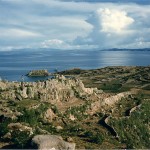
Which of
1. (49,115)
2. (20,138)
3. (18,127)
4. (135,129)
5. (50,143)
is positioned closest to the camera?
(50,143)

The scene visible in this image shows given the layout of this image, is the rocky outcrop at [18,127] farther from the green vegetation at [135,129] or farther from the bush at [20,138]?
the green vegetation at [135,129]

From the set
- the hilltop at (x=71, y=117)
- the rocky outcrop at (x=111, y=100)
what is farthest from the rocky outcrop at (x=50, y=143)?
the rocky outcrop at (x=111, y=100)

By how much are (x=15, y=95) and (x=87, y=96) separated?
49.1ft

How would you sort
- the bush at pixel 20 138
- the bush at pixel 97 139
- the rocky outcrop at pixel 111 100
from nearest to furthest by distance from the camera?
the bush at pixel 20 138 < the bush at pixel 97 139 < the rocky outcrop at pixel 111 100

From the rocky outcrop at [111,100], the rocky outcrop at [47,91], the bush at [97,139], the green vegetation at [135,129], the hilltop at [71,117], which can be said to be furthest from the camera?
the rocky outcrop at [111,100]

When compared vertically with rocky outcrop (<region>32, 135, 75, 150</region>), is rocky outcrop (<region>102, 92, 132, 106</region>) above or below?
below

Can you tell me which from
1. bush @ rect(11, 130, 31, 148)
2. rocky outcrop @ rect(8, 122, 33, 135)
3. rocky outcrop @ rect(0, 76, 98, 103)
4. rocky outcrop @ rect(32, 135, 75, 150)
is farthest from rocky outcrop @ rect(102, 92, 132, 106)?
rocky outcrop @ rect(32, 135, 75, 150)

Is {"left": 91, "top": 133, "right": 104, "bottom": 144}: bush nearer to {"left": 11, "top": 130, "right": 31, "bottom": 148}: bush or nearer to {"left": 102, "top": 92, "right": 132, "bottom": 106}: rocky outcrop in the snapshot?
{"left": 11, "top": 130, "right": 31, "bottom": 148}: bush

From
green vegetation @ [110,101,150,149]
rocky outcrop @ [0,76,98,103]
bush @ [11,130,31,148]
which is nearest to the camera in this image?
bush @ [11,130,31,148]

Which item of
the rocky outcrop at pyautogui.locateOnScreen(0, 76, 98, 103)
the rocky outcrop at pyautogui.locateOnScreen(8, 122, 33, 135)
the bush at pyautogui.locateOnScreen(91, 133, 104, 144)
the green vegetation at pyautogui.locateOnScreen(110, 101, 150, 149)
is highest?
the rocky outcrop at pyautogui.locateOnScreen(0, 76, 98, 103)

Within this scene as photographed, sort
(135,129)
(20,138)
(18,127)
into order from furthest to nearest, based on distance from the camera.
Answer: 1. (135,129)
2. (18,127)
3. (20,138)

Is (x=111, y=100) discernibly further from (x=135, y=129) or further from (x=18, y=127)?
(x=18, y=127)

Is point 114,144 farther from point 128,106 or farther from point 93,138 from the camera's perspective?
point 128,106

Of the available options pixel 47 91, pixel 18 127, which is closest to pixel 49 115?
pixel 18 127
